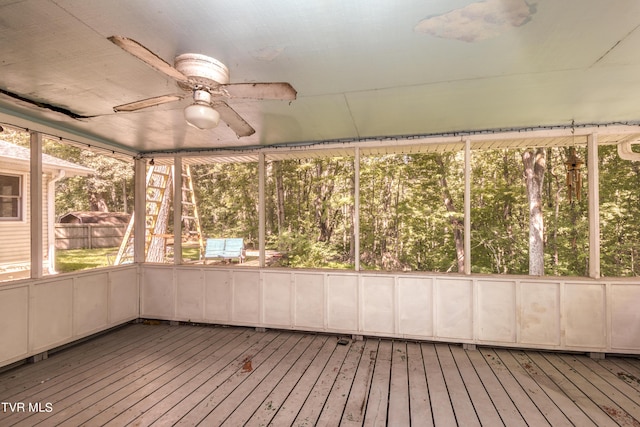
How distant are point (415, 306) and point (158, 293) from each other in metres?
3.85

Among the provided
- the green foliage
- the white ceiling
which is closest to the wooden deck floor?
the white ceiling

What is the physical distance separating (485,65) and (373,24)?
0.98 metres

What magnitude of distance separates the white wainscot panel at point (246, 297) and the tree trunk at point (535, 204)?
6.24 metres

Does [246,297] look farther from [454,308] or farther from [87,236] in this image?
[87,236]

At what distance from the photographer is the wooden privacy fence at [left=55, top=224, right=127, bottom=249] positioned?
9.23m

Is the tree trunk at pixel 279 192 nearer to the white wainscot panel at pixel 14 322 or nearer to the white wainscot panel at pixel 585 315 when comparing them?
the white wainscot panel at pixel 14 322

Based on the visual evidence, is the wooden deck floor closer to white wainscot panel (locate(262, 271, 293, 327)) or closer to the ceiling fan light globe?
white wainscot panel (locate(262, 271, 293, 327))

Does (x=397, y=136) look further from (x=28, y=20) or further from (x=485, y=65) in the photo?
(x=28, y=20)

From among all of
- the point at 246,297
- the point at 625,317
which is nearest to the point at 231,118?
the point at 246,297

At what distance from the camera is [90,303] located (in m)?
3.91

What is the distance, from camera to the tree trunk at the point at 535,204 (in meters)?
6.80

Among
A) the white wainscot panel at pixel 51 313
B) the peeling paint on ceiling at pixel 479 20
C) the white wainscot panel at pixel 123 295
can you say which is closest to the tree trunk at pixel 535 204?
the peeling paint on ceiling at pixel 479 20

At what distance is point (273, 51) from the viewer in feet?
6.08

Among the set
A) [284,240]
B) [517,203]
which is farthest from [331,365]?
[517,203]
